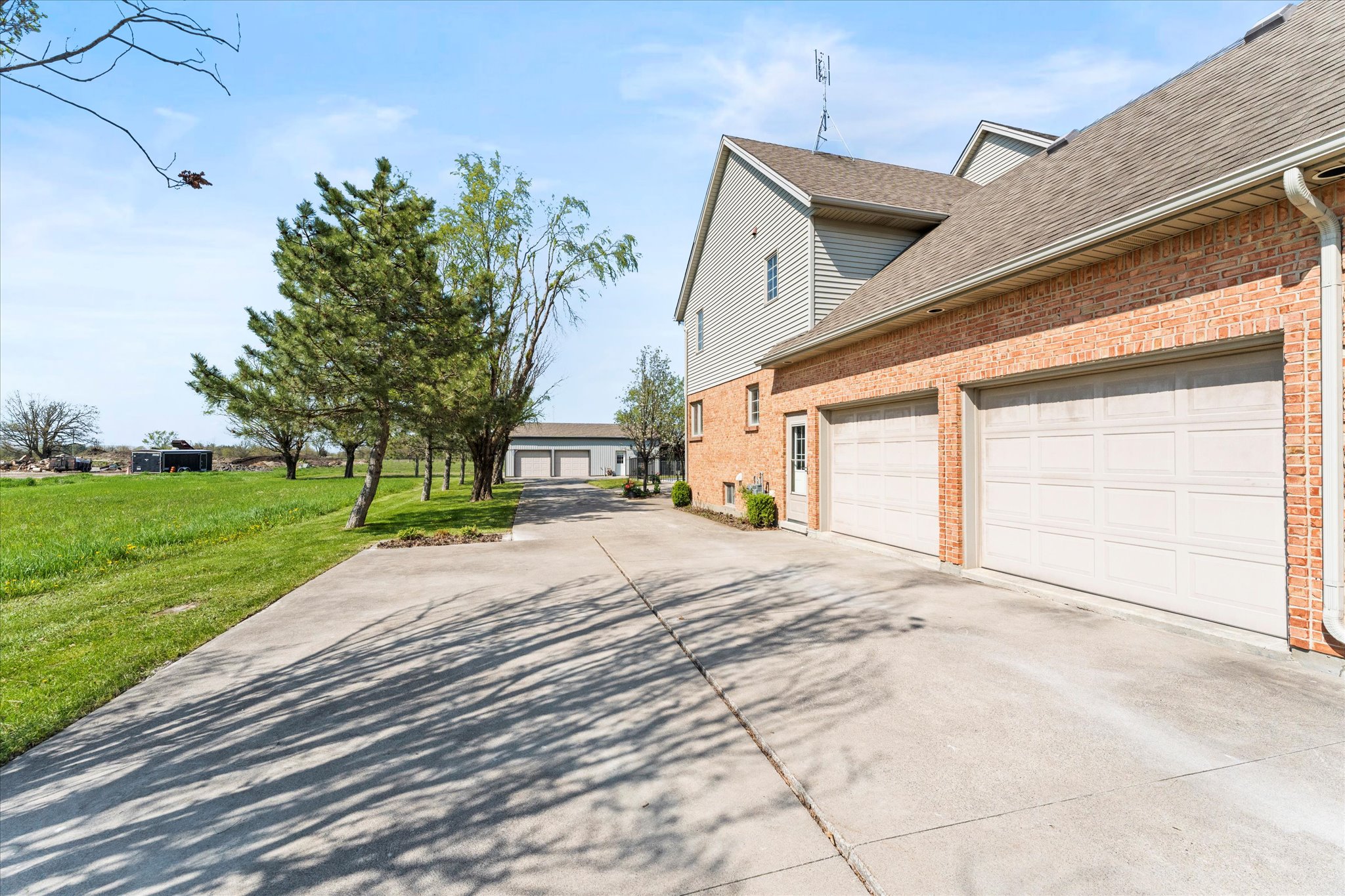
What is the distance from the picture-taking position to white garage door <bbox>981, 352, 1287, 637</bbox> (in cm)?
481

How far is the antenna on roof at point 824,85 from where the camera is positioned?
50.0ft

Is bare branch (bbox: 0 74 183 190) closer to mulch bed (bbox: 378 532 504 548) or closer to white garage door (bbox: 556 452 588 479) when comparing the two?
mulch bed (bbox: 378 532 504 548)

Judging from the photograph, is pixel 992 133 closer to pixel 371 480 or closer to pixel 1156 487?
pixel 1156 487

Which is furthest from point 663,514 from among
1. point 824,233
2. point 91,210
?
point 91,210

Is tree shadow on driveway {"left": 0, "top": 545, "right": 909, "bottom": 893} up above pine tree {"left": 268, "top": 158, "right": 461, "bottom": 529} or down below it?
below

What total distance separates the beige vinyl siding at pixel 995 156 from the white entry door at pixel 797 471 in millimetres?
8615

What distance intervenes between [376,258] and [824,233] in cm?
987

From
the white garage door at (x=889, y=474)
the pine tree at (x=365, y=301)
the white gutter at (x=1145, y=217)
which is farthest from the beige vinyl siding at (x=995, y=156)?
the pine tree at (x=365, y=301)

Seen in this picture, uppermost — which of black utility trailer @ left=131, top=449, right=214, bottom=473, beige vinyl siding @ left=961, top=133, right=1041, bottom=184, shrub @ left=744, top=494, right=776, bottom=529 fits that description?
beige vinyl siding @ left=961, top=133, right=1041, bottom=184

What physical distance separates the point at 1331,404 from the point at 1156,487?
1554 mm

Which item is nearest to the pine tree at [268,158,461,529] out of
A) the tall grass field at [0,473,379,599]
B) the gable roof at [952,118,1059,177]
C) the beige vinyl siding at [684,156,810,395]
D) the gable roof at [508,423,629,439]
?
the tall grass field at [0,473,379,599]

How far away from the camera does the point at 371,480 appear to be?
14.6 metres

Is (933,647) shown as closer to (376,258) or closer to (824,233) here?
(824,233)

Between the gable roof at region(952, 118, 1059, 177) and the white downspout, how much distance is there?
981cm
